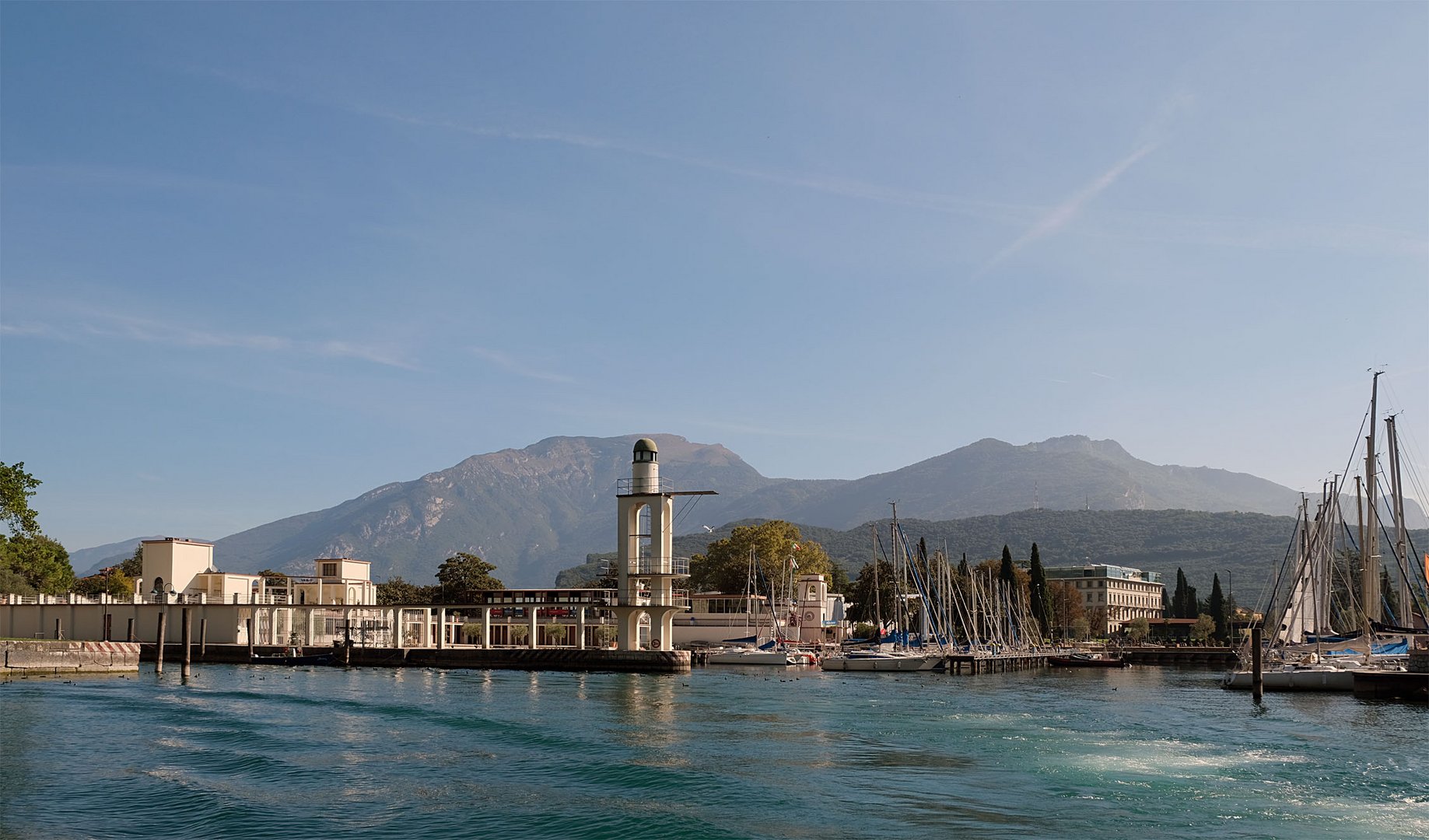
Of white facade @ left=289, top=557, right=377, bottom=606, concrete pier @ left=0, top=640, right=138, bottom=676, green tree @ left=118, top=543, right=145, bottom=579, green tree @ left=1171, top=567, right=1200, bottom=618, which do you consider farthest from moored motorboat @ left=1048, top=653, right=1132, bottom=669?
green tree @ left=118, top=543, right=145, bottom=579

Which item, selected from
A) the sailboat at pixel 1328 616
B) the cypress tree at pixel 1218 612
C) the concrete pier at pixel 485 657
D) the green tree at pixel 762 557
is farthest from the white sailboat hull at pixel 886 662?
the cypress tree at pixel 1218 612

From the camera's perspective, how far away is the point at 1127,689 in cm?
6781

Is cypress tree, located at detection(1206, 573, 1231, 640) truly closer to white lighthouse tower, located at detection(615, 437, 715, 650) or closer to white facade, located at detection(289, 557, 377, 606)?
white lighthouse tower, located at detection(615, 437, 715, 650)

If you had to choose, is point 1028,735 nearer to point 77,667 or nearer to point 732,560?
point 77,667

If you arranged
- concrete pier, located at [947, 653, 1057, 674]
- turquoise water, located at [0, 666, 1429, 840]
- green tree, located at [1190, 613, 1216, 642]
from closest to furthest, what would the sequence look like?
1. turquoise water, located at [0, 666, 1429, 840]
2. concrete pier, located at [947, 653, 1057, 674]
3. green tree, located at [1190, 613, 1216, 642]

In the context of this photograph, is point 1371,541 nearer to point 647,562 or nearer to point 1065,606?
point 647,562

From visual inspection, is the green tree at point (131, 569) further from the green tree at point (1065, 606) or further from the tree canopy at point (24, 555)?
the green tree at point (1065, 606)

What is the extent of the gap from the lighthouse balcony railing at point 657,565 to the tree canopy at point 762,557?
38.4 meters

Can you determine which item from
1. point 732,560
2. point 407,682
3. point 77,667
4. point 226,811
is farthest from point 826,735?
point 732,560

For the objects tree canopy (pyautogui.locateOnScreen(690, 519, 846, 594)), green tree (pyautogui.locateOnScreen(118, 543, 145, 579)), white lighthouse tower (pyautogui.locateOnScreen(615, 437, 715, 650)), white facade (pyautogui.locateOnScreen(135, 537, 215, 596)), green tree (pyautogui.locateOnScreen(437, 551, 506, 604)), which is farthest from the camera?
green tree (pyautogui.locateOnScreen(118, 543, 145, 579))

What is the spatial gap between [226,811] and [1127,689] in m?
55.1

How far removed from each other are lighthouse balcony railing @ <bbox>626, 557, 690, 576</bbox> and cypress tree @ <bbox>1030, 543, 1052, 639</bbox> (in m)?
60.4

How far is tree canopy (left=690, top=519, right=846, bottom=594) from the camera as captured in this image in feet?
410

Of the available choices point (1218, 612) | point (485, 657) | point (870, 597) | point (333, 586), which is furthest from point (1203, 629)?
point (333, 586)
